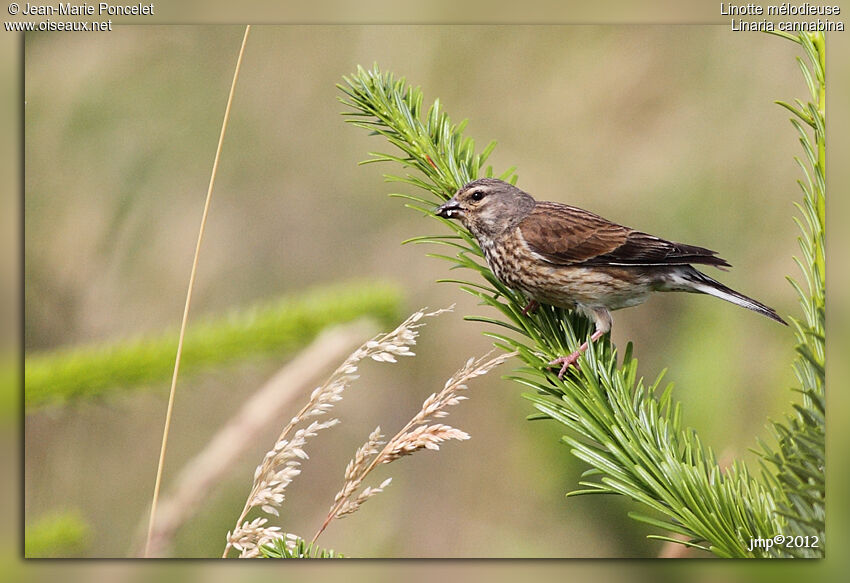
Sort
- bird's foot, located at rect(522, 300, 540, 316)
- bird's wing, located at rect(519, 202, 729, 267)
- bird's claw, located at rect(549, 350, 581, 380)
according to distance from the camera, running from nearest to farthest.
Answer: bird's claw, located at rect(549, 350, 581, 380), bird's foot, located at rect(522, 300, 540, 316), bird's wing, located at rect(519, 202, 729, 267)

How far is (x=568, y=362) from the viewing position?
7.47 feet

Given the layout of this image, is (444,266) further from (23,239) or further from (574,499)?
(23,239)

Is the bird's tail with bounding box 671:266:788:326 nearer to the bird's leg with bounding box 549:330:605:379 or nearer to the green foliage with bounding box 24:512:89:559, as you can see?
the bird's leg with bounding box 549:330:605:379

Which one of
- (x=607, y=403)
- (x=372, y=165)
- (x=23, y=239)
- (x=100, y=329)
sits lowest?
(x=607, y=403)

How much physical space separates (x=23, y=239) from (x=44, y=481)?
83 cm

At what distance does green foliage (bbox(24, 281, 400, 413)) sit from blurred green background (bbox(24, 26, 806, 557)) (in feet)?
1.31

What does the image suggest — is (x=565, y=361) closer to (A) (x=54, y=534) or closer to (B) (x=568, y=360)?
(B) (x=568, y=360)

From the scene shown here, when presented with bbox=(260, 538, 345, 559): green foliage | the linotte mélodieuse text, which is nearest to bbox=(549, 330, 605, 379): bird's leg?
bbox=(260, 538, 345, 559): green foliage

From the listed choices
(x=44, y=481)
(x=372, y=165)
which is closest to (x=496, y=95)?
(x=372, y=165)

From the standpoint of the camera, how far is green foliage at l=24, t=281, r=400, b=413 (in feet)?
7.11

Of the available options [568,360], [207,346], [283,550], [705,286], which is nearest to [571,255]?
[705,286]

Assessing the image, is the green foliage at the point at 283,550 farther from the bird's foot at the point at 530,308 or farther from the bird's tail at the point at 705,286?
the bird's tail at the point at 705,286

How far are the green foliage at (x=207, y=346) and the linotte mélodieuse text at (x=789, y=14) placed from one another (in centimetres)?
142

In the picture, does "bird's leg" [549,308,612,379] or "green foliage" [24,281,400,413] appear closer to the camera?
"green foliage" [24,281,400,413]
